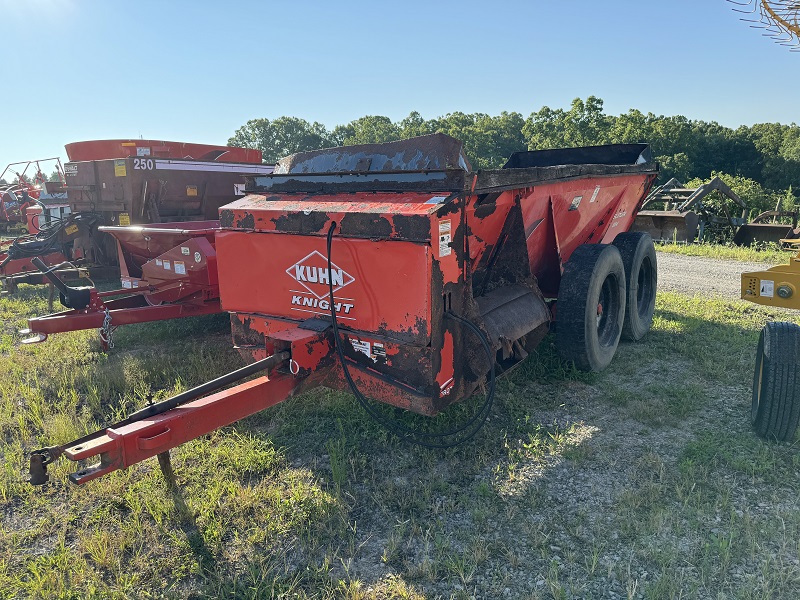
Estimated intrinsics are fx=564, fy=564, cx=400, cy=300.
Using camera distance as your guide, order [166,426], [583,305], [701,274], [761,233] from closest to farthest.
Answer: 1. [166,426]
2. [583,305]
3. [701,274]
4. [761,233]

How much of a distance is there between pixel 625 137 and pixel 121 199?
1372 inches

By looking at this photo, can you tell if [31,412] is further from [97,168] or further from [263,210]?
[97,168]

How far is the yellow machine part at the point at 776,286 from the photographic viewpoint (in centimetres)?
357

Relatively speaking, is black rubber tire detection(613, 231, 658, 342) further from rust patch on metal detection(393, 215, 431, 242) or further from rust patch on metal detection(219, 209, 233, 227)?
rust patch on metal detection(219, 209, 233, 227)

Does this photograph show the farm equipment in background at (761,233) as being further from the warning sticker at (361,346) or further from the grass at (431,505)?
the warning sticker at (361,346)

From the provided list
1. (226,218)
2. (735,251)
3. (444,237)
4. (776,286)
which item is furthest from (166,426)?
(735,251)

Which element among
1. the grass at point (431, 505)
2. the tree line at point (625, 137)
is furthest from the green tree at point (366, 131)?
the grass at point (431, 505)

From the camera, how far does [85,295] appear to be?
5.05 meters

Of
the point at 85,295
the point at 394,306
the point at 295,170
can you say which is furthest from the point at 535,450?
the point at 85,295

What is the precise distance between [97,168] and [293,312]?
6.23 metres

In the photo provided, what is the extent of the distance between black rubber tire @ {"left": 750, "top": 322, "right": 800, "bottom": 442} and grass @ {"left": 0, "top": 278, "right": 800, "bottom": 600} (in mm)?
120

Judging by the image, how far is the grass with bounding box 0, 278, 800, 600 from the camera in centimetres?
251

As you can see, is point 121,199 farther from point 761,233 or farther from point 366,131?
point 366,131

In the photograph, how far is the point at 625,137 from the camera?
36.2 meters
